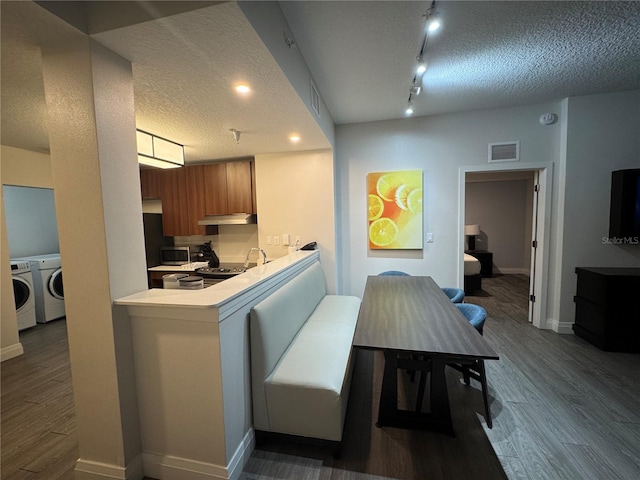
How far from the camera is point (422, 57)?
7.20ft

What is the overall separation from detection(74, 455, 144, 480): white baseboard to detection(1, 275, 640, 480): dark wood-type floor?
169mm

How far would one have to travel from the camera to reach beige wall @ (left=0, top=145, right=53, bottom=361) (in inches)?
116

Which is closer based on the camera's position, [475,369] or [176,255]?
[475,369]

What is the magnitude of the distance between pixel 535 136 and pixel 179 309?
433 centimetres

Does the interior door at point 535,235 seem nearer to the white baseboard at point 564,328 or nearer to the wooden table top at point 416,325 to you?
the white baseboard at point 564,328

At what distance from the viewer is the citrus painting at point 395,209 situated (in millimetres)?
3715

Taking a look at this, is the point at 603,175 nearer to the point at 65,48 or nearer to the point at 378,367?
the point at 378,367

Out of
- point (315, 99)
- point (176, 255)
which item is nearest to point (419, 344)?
point (315, 99)

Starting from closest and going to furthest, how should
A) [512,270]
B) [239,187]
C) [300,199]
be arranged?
[300,199] → [239,187] → [512,270]

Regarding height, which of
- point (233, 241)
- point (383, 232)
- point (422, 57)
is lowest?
point (233, 241)

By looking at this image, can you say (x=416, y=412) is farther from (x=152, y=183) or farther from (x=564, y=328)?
(x=152, y=183)

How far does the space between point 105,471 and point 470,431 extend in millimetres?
2270

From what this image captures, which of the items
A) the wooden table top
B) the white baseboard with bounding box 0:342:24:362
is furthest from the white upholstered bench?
the white baseboard with bounding box 0:342:24:362

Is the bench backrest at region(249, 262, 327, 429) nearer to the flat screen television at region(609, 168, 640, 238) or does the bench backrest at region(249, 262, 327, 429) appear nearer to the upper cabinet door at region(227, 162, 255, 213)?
the upper cabinet door at region(227, 162, 255, 213)
